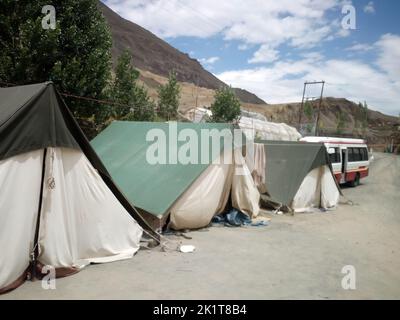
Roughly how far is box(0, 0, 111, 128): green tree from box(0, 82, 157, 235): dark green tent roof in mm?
6041

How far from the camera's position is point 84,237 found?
5.12 m

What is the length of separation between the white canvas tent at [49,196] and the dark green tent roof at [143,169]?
1.64 m

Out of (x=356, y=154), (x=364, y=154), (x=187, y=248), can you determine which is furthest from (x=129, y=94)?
(x=187, y=248)

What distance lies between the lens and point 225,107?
1126 inches

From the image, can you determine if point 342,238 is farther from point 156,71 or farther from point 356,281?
point 156,71

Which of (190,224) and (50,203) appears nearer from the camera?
(50,203)

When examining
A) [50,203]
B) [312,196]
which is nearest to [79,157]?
[50,203]

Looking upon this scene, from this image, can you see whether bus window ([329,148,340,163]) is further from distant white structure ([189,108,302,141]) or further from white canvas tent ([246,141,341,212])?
distant white structure ([189,108,302,141])

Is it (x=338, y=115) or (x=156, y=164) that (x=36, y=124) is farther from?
(x=338, y=115)

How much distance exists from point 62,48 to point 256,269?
10.2 meters
